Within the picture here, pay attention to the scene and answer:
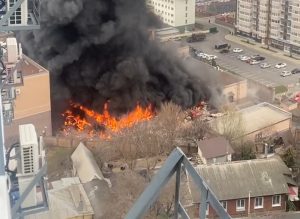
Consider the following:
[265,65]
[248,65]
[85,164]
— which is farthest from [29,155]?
[248,65]

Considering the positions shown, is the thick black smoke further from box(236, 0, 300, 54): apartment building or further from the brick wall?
box(236, 0, 300, 54): apartment building

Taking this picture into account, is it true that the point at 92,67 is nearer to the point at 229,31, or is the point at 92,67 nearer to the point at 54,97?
the point at 54,97

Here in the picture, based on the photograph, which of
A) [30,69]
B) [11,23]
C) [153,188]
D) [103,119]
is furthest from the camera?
[103,119]

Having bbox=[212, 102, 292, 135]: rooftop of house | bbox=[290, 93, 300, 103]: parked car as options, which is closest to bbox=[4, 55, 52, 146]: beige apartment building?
bbox=[212, 102, 292, 135]: rooftop of house

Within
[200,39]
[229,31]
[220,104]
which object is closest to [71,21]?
[220,104]

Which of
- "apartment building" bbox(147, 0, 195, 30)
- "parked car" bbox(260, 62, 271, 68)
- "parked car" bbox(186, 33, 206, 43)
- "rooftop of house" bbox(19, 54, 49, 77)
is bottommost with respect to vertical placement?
"parked car" bbox(260, 62, 271, 68)

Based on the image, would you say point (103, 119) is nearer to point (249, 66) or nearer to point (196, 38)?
point (249, 66)

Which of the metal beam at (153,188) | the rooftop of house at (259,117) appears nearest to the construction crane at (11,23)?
the metal beam at (153,188)
